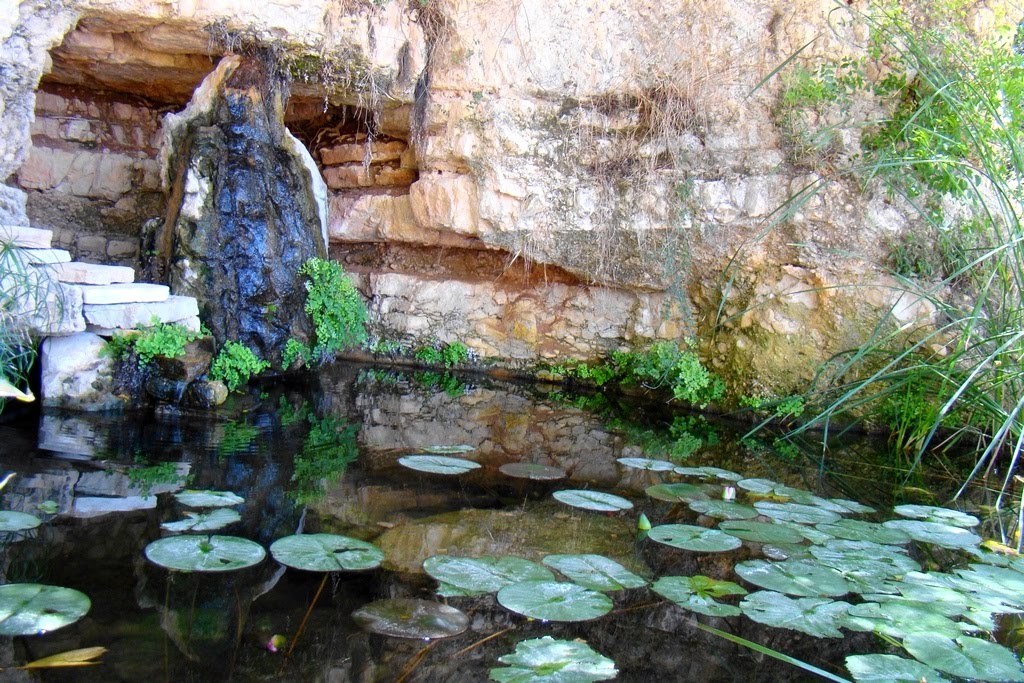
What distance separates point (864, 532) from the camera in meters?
3.05

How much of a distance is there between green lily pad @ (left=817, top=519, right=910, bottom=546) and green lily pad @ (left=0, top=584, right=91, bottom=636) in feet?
8.45

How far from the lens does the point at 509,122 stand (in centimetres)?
614

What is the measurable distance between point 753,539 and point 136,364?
3596 mm

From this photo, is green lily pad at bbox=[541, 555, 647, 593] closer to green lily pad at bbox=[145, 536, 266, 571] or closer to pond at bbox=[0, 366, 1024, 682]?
pond at bbox=[0, 366, 1024, 682]

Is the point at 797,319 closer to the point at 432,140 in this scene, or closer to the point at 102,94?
the point at 432,140

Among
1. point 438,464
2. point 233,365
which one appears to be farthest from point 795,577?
point 233,365

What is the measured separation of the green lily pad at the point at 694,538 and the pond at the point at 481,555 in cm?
1

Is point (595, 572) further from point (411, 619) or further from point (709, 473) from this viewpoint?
point (709, 473)

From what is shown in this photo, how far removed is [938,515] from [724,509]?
974 mm

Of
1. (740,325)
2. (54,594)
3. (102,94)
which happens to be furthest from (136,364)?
(740,325)

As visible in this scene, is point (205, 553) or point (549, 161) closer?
point (205, 553)

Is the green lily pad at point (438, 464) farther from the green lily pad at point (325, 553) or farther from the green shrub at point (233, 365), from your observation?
the green shrub at point (233, 365)

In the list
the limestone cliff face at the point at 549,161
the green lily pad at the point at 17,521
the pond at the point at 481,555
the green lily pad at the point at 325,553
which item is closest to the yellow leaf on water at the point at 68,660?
the pond at the point at 481,555

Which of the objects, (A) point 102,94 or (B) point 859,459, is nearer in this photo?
(B) point 859,459
